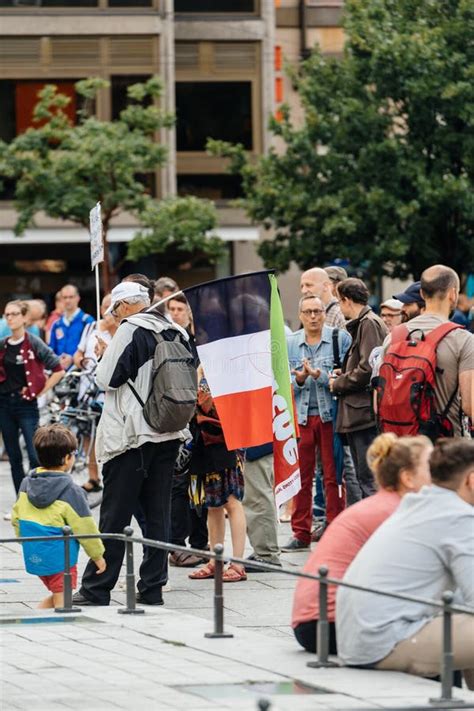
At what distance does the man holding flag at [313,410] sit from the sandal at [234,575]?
144cm

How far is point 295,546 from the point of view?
40.8ft

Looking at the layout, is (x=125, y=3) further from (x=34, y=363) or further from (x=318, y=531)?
(x=318, y=531)

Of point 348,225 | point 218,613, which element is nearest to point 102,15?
point 348,225

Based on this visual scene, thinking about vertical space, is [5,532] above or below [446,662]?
below

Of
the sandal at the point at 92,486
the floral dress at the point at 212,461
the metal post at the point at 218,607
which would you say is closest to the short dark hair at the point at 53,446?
the floral dress at the point at 212,461

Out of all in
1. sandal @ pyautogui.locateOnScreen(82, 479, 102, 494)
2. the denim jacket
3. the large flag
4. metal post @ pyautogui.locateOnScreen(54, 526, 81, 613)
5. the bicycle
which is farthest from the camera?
the bicycle

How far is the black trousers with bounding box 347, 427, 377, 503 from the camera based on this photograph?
39.0 feet

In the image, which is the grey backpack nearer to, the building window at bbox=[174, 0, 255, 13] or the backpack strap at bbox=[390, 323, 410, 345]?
the backpack strap at bbox=[390, 323, 410, 345]

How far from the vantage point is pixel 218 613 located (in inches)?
334

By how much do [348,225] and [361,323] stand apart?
18.6 m

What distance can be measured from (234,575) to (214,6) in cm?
2795

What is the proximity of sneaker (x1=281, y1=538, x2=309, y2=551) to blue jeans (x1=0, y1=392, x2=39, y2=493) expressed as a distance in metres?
3.44

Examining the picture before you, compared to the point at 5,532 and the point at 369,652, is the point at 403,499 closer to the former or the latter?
the point at 369,652

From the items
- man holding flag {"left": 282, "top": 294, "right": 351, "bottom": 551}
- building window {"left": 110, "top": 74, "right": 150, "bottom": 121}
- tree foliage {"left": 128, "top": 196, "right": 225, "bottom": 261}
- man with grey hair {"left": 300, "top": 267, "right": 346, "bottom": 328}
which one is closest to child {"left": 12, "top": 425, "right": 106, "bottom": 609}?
man holding flag {"left": 282, "top": 294, "right": 351, "bottom": 551}
